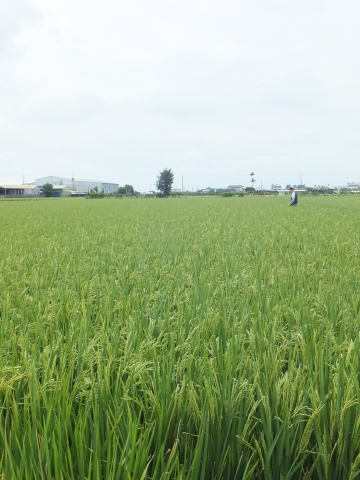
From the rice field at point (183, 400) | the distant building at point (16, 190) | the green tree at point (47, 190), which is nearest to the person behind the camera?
the rice field at point (183, 400)

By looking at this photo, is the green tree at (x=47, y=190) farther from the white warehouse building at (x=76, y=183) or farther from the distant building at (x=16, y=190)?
the white warehouse building at (x=76, y=183)

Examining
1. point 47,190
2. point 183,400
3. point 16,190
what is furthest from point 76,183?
point 183,400

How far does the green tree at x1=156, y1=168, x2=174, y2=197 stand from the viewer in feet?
286

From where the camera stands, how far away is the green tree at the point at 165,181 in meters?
87.2

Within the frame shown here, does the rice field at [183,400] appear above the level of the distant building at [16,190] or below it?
below

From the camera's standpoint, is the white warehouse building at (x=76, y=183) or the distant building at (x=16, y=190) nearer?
the distant building at (x=16, y=190)

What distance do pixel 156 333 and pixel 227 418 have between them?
0.93 metres

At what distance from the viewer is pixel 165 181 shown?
289ft

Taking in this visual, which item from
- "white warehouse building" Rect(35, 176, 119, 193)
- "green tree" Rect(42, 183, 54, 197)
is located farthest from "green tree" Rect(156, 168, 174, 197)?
"white warehouse building" Rect(35, 176, 119, 193)

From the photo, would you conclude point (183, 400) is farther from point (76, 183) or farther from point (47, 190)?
point (76, 183)

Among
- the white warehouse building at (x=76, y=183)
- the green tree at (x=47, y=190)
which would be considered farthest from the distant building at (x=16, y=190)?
the white warehouse building at (x=76, y=183)

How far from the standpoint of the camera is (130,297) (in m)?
2.62

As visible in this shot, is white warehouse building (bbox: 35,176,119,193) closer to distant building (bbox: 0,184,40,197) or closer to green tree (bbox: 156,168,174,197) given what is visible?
distant building (bbox: 0,184,40,197)

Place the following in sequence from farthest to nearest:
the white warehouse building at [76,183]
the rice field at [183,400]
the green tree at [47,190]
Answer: the white warehouse building at [76,183] < the green tree at [47,190] < the rice field at [183,400]
